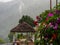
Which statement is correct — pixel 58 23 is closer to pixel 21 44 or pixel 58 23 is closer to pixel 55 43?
pixel 55 43

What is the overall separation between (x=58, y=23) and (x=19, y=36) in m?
16.2

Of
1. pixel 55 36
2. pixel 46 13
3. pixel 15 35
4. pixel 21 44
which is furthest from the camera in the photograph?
pixel 15 35

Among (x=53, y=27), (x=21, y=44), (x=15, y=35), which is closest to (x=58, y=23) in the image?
(x=53, y=27)

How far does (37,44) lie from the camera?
17.7 feet

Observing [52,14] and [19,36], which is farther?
[19,36]

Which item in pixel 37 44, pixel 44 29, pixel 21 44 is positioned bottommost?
→ pixel 21 44

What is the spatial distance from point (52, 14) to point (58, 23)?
14.2 inches

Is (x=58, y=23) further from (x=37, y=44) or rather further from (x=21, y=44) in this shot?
(x=21, y=44)

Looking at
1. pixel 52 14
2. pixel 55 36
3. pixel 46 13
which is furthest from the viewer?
pixel 46 13

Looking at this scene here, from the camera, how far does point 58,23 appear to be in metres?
4.86

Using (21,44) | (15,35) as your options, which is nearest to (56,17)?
(21,44)

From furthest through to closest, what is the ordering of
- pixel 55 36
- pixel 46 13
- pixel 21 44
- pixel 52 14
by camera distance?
pixel 21 44 → pixel 46 13 → pixel 52 14 → pixel 55 36

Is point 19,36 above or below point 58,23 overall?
below

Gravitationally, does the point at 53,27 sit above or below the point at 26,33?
above
